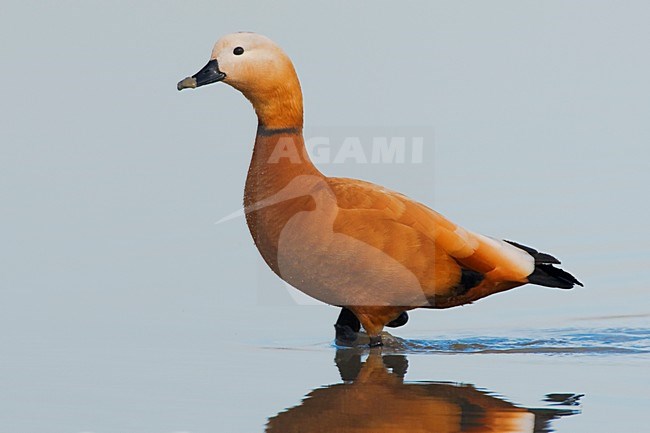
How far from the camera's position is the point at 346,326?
8906 mm

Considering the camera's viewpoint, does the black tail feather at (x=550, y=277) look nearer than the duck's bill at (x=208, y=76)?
No

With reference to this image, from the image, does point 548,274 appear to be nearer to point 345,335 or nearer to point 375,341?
point 375,341

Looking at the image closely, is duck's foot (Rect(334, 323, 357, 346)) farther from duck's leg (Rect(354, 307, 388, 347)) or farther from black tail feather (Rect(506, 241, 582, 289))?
black tail feather (Rect(506, 241, 582, 289))

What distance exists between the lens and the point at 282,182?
8633 mm

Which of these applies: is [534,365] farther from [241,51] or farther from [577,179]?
[577,179]

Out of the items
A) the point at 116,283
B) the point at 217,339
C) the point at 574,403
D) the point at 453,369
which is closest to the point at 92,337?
the point at 217,339

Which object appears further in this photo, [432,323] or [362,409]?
[432,323]

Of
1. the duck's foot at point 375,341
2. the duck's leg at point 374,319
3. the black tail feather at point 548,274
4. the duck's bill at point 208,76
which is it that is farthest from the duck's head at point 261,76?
the black tail feather at point 548,274

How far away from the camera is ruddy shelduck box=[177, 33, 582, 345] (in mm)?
8562

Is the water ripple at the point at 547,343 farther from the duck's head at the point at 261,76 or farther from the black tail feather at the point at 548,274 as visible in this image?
the duck's head at the point at 261,76

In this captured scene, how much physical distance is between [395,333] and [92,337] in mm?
1808

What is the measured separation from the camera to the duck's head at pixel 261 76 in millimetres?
8719

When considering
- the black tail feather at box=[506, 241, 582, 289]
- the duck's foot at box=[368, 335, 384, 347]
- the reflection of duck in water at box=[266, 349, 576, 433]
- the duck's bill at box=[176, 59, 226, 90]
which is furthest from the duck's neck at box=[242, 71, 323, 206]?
the reflection of duck in water at box=[266, 349, 576, 433]

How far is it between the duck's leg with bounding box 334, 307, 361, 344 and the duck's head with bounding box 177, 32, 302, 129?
1.13 metres
